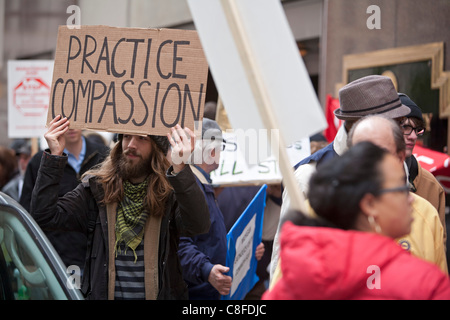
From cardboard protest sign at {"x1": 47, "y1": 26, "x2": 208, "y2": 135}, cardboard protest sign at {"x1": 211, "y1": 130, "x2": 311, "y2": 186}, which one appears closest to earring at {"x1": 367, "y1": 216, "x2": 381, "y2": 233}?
cardboard protest sign at {"x1": 47, "y1": 26, "x2": 208, "y2": 135}

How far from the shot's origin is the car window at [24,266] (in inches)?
106

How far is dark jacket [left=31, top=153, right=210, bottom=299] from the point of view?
3500mm

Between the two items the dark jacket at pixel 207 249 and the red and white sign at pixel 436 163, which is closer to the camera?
the dark jacket at pixel 207 249

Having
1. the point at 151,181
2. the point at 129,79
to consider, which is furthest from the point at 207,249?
the point at 129,79

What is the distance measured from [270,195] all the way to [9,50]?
11.9 m

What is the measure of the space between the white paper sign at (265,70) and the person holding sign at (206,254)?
1934 millimetres

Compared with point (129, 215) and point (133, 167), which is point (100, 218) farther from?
point (133, 167)

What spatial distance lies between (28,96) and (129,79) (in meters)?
4.93

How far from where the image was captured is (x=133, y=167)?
12.5 feet

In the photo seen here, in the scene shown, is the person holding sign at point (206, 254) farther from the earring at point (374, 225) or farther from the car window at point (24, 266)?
the earring at point (374, 225)

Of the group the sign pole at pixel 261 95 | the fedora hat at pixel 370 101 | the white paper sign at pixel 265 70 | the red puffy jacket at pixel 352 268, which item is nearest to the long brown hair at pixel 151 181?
the fedora hat at pixel 370 101

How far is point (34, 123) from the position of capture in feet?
26.5
